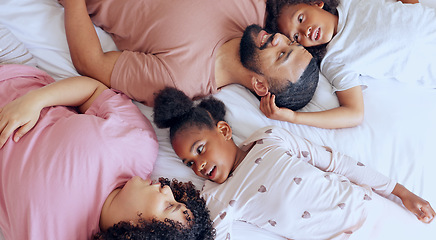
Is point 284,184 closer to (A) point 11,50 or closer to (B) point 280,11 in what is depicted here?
(B) point 280,11

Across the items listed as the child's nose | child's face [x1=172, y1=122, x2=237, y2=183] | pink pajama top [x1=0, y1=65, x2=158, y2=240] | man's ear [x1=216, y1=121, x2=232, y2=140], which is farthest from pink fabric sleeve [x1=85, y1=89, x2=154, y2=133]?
the child's nose

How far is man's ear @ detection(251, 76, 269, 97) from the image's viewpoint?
1.36m

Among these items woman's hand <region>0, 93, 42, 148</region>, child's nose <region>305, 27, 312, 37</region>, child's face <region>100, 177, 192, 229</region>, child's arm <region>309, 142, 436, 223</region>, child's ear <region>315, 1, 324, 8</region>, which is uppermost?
child's ear <region>315, 1, 324, 8</region>

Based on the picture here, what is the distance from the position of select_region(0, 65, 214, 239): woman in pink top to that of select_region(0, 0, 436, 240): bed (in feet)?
0.63

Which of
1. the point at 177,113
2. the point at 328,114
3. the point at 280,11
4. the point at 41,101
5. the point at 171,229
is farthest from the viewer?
the point at 280,11

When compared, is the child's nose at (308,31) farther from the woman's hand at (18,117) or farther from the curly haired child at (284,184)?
the woman's hand at (18,117)

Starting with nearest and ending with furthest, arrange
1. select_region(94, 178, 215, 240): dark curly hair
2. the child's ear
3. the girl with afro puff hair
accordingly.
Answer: select_region(94, 178, 215, 240): dark curly hair → the girl with afro puff hair → the child's ear

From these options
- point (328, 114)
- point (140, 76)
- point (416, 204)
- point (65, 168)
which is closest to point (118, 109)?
point (140, 76)

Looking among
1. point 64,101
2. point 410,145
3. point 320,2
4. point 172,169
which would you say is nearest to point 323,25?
point 320,2

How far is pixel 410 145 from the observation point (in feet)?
4.52

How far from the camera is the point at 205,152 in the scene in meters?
1.21

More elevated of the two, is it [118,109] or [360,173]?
[118,109]

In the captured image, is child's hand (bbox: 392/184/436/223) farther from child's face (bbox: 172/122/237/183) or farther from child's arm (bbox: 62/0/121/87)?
child's arm (bbox: 62/0/121/87)

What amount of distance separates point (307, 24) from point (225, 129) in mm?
563
